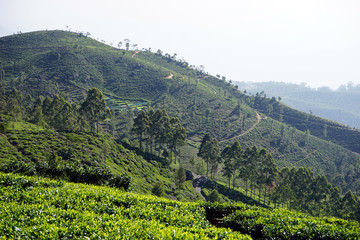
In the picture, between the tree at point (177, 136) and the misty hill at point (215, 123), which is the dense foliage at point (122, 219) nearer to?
the tree at point (177, 136)

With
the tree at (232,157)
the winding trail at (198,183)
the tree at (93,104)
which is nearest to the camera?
the tree at (93,104)

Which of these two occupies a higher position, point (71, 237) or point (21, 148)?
point (71, 237)

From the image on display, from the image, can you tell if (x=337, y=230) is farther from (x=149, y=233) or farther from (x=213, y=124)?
(x=213, y=124)

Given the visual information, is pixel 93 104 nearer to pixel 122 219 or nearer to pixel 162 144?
pixel 162 144

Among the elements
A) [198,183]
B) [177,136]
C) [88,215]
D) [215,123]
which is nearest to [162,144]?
[177,136]

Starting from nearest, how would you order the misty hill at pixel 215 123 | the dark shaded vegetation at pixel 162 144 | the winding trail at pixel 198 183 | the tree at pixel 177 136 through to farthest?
the dark shaded vegetation at pixel 162 144 → the winding trail at pixel 198 183 → the tree at pixel 177 136 → the misty hill at pixel 215 123

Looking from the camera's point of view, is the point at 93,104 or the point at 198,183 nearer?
the point at 93,104

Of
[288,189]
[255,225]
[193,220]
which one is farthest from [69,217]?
[288,189]

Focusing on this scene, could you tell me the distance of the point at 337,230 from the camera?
45.6 feet

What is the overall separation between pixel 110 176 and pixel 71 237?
14.8m

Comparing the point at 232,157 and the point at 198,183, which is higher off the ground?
the point at 232,157

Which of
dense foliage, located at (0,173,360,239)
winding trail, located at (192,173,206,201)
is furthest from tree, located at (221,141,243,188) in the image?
dense foliage, located at (0,173,360,239)

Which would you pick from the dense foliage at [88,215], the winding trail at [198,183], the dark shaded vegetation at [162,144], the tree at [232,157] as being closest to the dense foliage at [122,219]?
the dense foliage at [88,215]

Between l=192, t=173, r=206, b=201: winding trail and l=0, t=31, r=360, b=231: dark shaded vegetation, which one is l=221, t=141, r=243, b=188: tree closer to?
l=0, t=31, r=360, b=231: dark shaded vegetation
